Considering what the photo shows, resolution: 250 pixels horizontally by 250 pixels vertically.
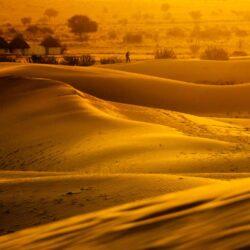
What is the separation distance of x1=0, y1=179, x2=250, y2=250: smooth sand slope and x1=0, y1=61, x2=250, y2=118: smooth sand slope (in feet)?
72.0

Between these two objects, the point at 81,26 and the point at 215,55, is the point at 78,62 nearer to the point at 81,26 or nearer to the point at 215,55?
the point at 215,55

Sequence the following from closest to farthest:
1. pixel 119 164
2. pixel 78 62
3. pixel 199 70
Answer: pixel 119 164 < pixel 199 70 < pixel 78 62

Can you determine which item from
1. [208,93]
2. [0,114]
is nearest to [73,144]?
[0,114]

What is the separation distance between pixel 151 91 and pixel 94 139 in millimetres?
14298

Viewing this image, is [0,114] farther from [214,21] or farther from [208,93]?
[214,21]

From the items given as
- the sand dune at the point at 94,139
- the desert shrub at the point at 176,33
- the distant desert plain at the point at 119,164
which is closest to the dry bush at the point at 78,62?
the distant desert plain at the point at 119,164

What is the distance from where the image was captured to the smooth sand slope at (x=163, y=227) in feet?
14.7

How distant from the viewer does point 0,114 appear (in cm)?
1930

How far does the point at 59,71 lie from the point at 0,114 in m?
10.2

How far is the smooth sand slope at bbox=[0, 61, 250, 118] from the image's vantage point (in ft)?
92.4

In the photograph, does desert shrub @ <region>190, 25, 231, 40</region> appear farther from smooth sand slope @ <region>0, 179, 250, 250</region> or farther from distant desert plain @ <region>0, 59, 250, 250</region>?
smooth sand slope @ <region>0, 179, 250, 250</region>

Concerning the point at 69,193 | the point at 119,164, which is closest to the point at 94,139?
the point at 119,164

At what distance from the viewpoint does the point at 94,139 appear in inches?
598

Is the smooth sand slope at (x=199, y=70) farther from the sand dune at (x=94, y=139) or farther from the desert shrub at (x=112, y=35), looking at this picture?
the desert shrub at (x=112, y=35)
